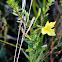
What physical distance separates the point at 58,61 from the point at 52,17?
1.14 ft

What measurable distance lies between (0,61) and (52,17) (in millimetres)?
529

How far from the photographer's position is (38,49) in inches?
18.4

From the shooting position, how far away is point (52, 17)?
0.84 meters

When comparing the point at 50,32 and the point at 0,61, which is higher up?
the point at 50,32

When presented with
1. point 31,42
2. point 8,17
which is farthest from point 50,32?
point 8,17

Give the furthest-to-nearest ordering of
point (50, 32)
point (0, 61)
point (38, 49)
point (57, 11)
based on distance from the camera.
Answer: point (57, 11) → point (0, 61) → point (38, 49) → point (50, 32)

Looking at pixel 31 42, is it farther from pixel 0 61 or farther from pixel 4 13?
pixel 4 13

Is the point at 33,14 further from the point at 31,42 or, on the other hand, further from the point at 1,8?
the point at 31,42

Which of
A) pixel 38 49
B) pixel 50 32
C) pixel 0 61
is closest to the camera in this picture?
pixel 50 32

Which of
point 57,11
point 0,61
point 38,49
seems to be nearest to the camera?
point 38,49

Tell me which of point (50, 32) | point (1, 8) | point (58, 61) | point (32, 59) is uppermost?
point (1, 8)

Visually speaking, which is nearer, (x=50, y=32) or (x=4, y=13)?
(x=50, y=32)

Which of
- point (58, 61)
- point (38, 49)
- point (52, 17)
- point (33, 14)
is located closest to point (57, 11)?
point (52, 17)

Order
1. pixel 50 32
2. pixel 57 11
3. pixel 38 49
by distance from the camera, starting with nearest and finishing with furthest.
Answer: pixel 50 32
pixel 38 49
pixel 57 11
